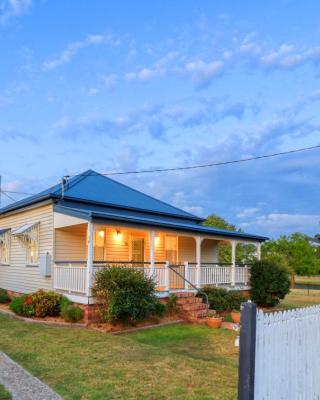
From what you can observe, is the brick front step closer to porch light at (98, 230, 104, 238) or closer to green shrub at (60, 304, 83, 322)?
green shrub at (60, 304, 83, 322)

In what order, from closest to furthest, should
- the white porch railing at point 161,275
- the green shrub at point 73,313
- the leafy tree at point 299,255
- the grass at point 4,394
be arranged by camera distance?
the grass at point 4,394 → the green shrub at point 73,313 → the white porch railing at point 161,275 → the leafy tree at point 299,255

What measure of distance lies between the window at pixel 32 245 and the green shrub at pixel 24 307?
9.02 feet

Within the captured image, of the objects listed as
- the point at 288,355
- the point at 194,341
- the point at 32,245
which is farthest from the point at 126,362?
the point at 32,245

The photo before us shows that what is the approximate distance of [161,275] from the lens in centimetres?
1503

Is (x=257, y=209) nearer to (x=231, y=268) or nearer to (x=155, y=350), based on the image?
(x=231, y=268)

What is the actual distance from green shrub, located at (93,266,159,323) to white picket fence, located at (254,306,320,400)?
7.25 m

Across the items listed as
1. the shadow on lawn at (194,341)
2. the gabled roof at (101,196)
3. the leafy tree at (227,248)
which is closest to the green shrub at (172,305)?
the shadow on lawn at (194,341)

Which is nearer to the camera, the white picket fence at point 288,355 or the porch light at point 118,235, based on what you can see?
the white picket fence at point 288,355

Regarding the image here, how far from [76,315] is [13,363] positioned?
5039 millimetres

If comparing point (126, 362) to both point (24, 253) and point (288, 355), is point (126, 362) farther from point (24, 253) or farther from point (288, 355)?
point (24, 253)

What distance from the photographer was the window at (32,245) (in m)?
17.0

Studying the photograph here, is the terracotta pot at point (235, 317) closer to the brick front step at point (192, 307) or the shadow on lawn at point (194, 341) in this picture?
the brick front step at point (192, 307)

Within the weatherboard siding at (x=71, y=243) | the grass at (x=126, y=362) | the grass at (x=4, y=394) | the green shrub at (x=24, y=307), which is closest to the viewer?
the grass at (x=4, y=394)

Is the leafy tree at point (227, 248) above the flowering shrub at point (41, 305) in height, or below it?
above
